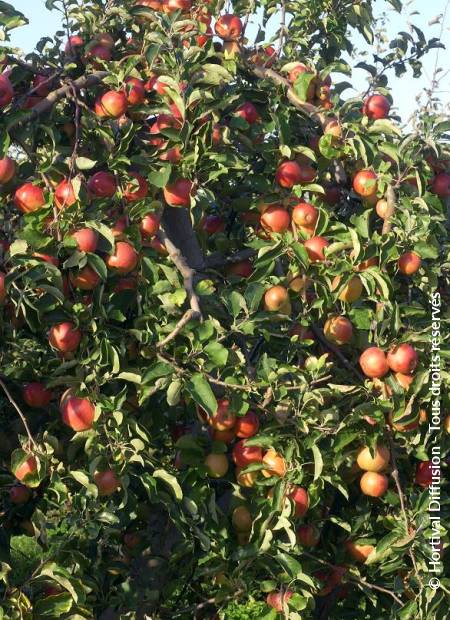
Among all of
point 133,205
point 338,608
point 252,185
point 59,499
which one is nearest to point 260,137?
point 252,185

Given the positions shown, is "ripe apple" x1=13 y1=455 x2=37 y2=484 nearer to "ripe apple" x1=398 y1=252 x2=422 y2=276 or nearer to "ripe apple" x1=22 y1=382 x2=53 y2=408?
"ripe apple" x1=22 y1=382 x2=53 y2=408

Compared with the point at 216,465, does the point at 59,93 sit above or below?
above

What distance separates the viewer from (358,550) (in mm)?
Answer: 2916

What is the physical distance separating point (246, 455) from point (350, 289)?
585 mm

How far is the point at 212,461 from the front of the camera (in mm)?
2652

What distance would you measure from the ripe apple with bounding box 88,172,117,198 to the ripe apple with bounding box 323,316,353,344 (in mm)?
770

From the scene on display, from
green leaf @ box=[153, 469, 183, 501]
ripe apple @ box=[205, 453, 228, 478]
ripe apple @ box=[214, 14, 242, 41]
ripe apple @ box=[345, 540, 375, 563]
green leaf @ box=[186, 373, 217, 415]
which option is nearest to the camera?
green leaf @ box=[186, 373, 217, 415]

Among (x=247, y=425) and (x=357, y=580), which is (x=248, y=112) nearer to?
(x=247, y=425)

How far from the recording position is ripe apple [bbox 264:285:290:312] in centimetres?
263

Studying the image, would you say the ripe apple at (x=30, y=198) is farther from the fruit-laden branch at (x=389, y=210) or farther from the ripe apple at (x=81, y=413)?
the fruit-laden branch at (x=389, y=210)

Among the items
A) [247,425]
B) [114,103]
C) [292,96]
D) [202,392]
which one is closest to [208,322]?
[202,392]

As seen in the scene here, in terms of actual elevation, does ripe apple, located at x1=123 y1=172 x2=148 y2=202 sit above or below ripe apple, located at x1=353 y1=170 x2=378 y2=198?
above

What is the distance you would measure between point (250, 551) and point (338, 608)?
49.1 inches

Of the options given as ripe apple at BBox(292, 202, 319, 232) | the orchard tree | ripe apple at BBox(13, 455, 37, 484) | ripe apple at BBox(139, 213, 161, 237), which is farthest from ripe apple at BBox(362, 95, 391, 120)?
ripe apple at BBox(13, 455, 37, 484)
